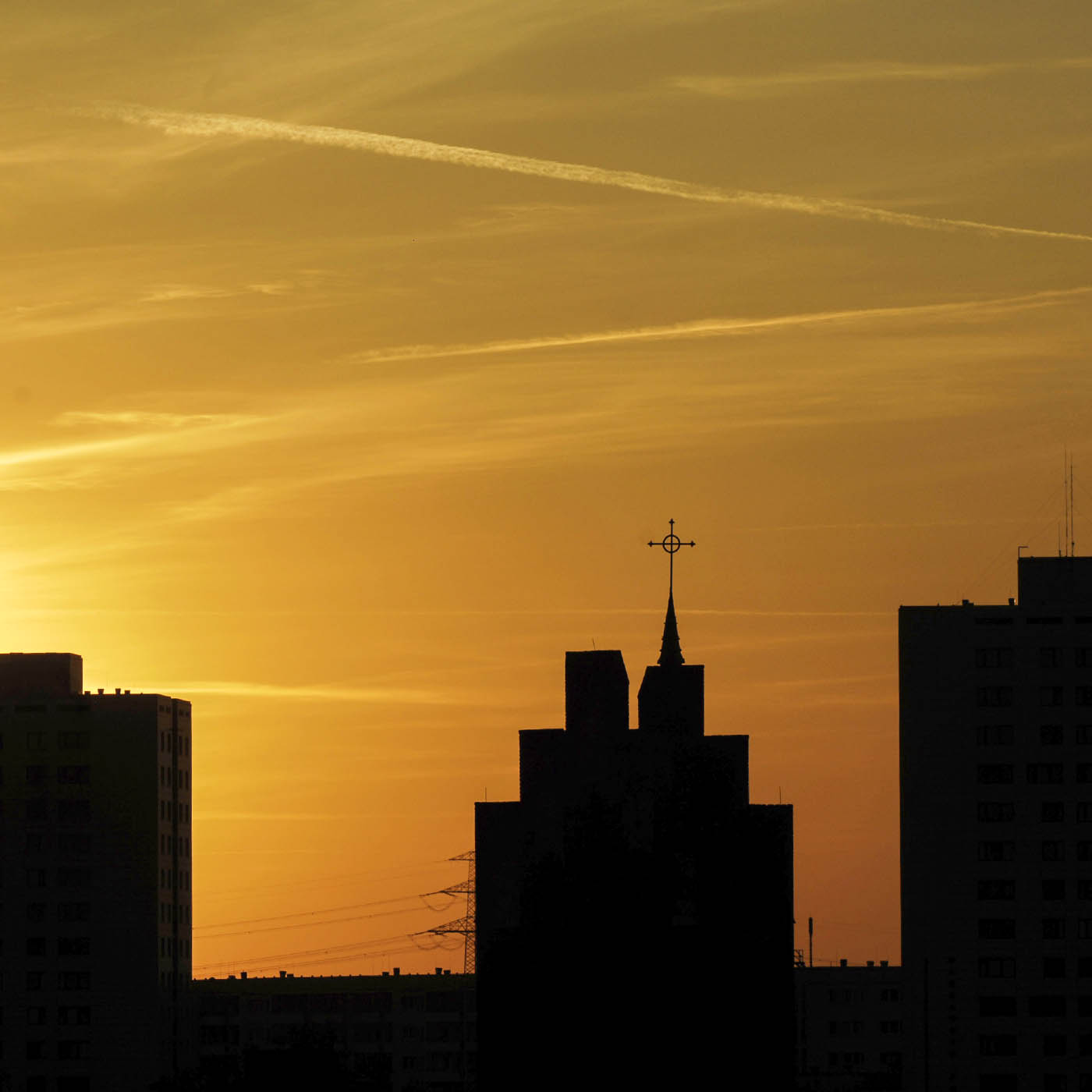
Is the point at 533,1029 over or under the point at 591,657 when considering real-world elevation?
under

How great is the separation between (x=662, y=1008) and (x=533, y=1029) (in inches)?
352

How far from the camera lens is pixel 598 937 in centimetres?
18075

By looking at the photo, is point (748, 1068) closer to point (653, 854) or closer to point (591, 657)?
point (653, 854)

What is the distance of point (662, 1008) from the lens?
7096 inches

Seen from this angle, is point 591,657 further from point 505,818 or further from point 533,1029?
point 533,1029

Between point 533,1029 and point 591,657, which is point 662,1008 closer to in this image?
point 533,1029

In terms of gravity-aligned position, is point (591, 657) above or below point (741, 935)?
above

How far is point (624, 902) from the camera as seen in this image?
18025 cm

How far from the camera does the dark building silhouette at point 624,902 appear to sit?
178 m

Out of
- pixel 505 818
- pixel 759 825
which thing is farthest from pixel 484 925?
pixel 759 825

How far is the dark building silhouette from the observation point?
178 m

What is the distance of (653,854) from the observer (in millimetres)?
182000

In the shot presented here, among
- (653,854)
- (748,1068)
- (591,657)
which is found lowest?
(748,1068)

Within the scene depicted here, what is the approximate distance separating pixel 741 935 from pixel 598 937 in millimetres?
10107
